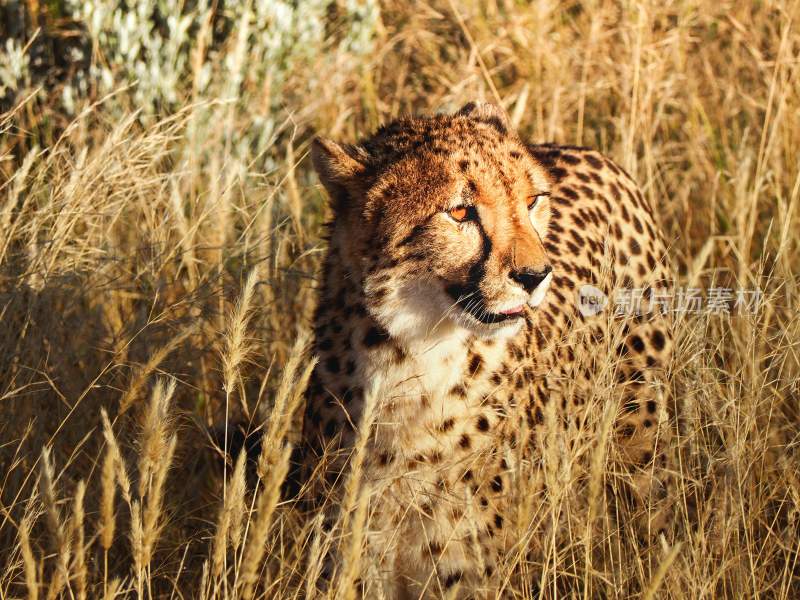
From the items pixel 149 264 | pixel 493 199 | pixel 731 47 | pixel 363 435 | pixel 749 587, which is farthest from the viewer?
pixel 731 47

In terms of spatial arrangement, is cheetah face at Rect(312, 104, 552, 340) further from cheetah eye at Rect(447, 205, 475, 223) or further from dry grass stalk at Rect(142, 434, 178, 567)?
dry grass stalk at Rect(142, 434, 178, 567)

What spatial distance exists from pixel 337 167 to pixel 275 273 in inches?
29.3

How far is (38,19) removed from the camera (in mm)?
4246

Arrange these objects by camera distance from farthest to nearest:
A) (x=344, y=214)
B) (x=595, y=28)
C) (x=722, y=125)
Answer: (x=722, y=125) < (x=595, y=28) < (x=344, y=214)

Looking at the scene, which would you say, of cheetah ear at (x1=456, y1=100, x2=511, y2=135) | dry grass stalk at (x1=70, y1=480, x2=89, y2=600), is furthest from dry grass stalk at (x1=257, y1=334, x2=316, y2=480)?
cheetah ear at (x1=456, y1=100, x2=511, y2=135)

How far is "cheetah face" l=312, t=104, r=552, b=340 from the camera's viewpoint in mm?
2072

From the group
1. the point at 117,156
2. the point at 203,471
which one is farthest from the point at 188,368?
the point at 117,156

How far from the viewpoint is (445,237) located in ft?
6.97

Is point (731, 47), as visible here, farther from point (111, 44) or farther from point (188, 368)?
point (188, 368)

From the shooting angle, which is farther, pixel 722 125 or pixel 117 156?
pixel 722 125

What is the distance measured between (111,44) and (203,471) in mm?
1853

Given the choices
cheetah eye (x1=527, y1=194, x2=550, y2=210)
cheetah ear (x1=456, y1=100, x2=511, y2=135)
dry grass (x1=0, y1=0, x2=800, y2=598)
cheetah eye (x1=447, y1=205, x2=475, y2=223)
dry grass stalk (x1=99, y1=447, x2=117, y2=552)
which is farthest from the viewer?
cheetah ear (x1=456, y1=100, x2=511, y2=135)

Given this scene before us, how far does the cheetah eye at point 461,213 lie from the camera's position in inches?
84.3

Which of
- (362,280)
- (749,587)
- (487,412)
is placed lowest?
(749,587)
